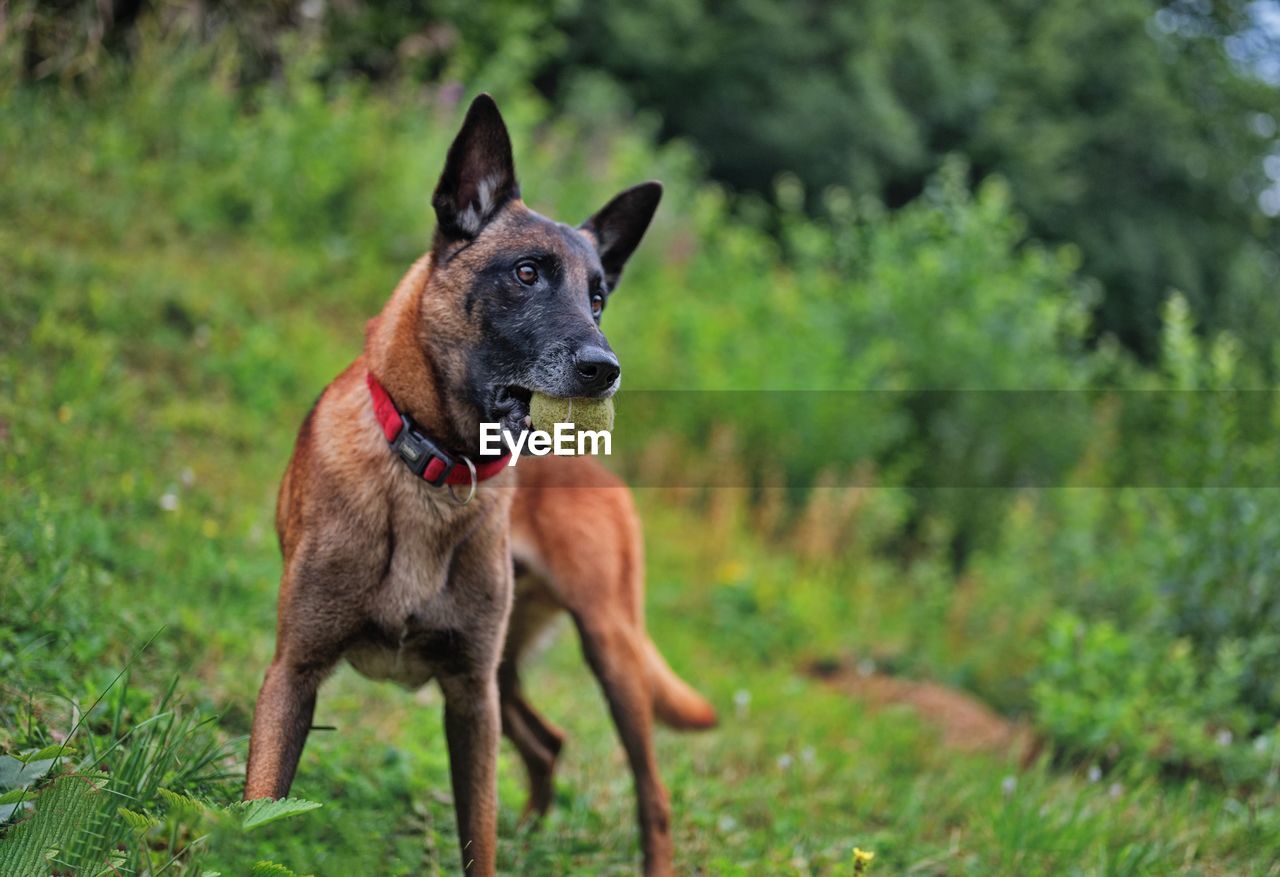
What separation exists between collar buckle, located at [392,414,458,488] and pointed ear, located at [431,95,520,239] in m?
0.51

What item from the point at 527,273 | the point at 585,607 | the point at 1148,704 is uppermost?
the point at 527,273

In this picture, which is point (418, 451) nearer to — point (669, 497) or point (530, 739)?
point (530, 739)

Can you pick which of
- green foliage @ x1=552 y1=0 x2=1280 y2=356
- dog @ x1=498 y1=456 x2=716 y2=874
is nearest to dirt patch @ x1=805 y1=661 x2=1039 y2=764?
dog @ x1=498 y1=456 x2=716 y2=874

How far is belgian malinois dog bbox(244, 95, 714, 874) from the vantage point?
245 centimetres

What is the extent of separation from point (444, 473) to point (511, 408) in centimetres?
23

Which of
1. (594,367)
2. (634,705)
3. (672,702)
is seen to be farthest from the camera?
(672,702)

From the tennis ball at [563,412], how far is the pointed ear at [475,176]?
1.77 feet

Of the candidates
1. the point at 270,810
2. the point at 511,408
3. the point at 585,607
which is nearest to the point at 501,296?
the point at 511,408

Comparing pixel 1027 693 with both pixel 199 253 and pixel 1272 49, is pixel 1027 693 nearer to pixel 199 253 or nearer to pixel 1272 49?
pixel 199 253

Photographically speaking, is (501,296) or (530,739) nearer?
(501,296)

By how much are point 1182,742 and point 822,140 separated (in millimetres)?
16166

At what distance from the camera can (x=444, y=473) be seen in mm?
2557

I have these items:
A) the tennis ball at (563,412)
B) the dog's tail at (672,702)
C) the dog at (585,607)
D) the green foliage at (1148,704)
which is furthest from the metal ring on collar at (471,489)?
the green foliage at (1148,704)

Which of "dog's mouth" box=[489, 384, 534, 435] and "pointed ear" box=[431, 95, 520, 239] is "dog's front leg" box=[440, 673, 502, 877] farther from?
"pointed ear" box=[431, 95, 520, 239]
